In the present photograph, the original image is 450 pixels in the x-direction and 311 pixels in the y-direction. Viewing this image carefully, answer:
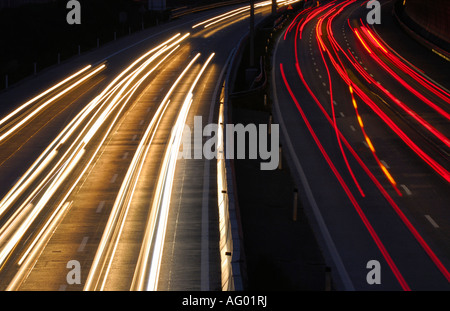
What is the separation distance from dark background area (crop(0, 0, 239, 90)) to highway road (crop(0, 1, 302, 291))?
12.6 m

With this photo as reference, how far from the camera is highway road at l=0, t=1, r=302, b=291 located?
1819 cm

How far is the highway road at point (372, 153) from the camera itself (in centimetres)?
2186

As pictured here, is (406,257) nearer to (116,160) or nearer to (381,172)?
(381,172)

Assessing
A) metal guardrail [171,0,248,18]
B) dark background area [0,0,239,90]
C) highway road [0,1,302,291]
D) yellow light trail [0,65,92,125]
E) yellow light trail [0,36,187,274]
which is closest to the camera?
highway road [0,1,302,291]

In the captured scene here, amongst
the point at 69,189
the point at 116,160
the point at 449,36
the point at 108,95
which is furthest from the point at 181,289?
the point at 449,36

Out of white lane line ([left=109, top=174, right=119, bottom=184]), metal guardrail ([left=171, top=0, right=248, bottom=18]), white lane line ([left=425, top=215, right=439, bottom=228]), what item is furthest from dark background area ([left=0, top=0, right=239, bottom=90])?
white lane line ([left=425, top=215, right=439, bottom=228])

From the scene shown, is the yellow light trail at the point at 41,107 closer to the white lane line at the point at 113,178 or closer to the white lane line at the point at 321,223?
the white lane line at the point at 113,178

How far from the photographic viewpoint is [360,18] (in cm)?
9219

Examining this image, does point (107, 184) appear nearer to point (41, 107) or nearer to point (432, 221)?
point (432, 221)

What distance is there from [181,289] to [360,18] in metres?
79.4

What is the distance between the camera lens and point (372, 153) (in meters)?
33.9

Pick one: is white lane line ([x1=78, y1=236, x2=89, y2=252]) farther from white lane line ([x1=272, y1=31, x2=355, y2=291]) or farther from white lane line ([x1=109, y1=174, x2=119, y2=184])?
white lane line ([x1=272, y1=31, x2=355, y2=291])

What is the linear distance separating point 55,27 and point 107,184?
5677 cm

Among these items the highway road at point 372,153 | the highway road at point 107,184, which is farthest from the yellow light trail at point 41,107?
the highway road at point 372,153
